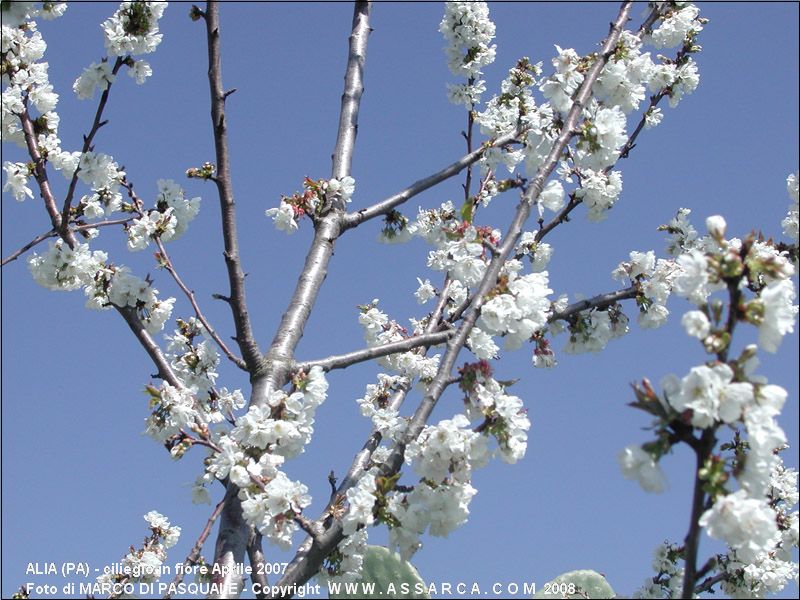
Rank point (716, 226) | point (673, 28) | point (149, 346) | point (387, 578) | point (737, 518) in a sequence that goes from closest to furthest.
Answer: point (737, 518), point (716, 226), point (387, 578), point (149, 346), point (673, 28)

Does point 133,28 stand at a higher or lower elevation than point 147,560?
higher

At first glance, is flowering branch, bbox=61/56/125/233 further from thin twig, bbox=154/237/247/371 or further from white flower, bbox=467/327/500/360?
white flower, bbox=467/327/500/360

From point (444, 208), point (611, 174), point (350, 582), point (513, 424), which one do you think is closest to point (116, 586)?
point (350, 582)

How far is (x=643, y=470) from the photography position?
2373mm

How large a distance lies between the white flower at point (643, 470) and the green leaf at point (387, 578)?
138 centimetres

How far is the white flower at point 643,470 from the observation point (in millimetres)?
2367

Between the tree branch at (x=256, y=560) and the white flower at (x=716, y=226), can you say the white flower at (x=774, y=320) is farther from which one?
the tree branch at (x=256, y=560)

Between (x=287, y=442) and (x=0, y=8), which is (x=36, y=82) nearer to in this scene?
(x=0, y=8)

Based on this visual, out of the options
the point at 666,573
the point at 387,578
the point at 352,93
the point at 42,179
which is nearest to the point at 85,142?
the point at 42,179

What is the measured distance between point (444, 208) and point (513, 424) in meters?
2.89

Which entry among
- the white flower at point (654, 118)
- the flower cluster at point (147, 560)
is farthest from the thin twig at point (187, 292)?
the white flower at point (654, 118)

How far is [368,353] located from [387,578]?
113 centimetres

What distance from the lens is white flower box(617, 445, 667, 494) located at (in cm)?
237

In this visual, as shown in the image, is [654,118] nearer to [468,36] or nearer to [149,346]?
[468,36]
